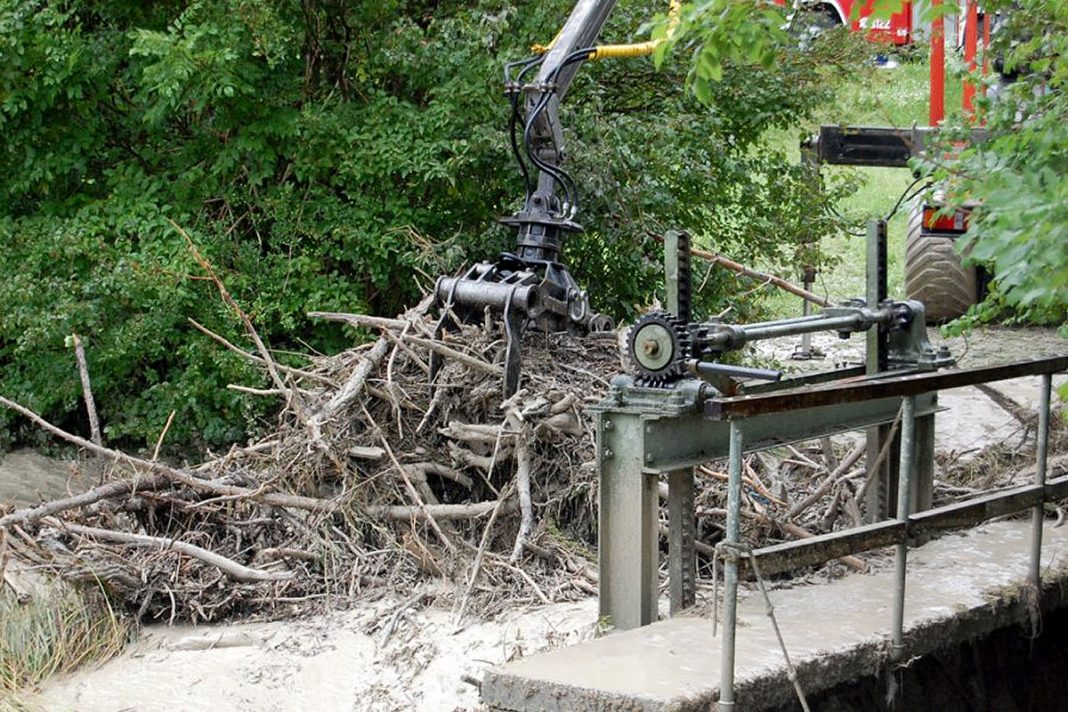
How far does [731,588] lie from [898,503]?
3.57 ft

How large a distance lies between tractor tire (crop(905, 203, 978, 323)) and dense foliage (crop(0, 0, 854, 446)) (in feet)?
7.24

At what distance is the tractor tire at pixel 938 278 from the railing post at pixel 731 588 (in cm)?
985

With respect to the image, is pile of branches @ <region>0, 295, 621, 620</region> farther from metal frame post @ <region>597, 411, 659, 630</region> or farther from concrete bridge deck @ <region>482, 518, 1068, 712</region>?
concrete bridge deck @ <region>482, 518, 1068, 712</region>

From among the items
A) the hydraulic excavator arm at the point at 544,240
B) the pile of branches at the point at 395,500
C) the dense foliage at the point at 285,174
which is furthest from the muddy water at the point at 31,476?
the hydraulic excavator arm at the point at 544,240

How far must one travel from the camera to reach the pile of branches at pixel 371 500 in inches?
292

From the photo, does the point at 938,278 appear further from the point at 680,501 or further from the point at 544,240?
the point at 680,501

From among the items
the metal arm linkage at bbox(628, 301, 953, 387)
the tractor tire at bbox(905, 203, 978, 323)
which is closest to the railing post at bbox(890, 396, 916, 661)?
the metal arm linkage at bbox(628, 301, 953, 387)

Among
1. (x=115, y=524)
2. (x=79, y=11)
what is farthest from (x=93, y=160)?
(x=115, y=524)

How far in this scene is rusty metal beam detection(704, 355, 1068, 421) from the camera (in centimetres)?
449

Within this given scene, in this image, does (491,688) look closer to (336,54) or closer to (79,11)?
(336,54)

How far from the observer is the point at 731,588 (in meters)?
A: 4.48

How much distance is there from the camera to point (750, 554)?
450 cm

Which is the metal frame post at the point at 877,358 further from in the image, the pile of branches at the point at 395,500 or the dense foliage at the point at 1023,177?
the dense foliage at the point at 1023,177

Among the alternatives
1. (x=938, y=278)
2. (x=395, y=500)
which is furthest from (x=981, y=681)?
(x=938, y=278)
